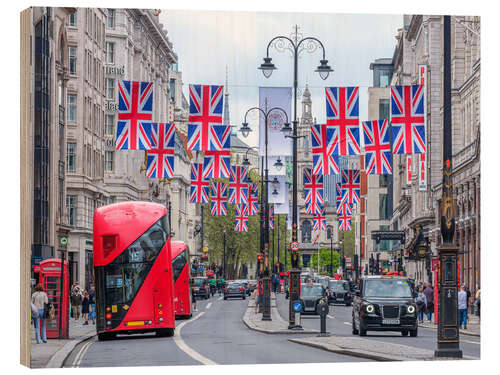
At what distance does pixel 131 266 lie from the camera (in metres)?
31.9

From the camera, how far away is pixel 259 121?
4272 centimetres

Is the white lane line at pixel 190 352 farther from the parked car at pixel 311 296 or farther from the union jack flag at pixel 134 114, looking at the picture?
the parked car at pixel 311 296

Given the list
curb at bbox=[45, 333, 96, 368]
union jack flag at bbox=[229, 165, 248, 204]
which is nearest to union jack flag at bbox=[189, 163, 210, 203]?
union jack flag at bbox=[229, 165, 248, 204]

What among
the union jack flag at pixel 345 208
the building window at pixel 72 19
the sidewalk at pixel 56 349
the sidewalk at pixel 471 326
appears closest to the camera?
the sidewalk at pixel 56 349

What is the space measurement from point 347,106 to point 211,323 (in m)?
15.4

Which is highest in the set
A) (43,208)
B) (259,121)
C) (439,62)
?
(439,62)

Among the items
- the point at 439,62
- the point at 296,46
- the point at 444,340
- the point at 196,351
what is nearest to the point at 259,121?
the point at 296,46

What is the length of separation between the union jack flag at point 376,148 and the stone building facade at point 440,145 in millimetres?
4396

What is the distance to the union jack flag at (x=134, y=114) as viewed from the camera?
33.1 metres

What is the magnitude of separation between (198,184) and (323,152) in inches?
354

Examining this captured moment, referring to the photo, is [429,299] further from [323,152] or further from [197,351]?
[197,351]

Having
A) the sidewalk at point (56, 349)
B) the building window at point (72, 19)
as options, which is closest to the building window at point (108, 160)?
the building window at point (72, 19)

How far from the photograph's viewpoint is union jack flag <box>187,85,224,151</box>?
3288cm

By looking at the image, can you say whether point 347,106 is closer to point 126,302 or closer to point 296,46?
point 296,46
